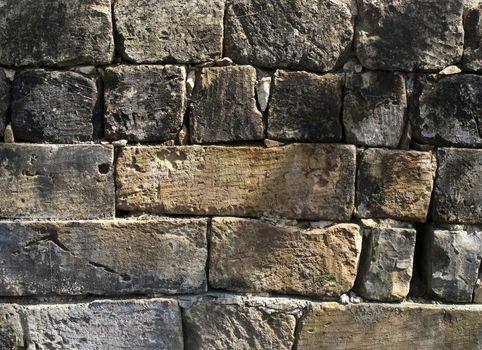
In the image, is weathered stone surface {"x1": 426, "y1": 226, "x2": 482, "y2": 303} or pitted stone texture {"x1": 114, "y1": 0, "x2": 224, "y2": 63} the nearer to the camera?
pitted stone texture {"x1": 114, "y1": 0, "x2": 224, "y2": 63}

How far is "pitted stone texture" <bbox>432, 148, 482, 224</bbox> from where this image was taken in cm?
289

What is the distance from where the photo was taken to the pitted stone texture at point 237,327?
291cm

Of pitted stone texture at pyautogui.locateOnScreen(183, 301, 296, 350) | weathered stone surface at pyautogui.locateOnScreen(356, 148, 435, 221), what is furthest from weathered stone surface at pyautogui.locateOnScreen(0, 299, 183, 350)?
weathered stone surface at pyautogui.locateOnScreen(356, 148, 435, 221)

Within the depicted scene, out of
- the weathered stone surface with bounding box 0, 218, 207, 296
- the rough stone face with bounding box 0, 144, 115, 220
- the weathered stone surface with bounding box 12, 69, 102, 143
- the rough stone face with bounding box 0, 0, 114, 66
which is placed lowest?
the weathered stone surface with bounding box 0, 218, 207, 296

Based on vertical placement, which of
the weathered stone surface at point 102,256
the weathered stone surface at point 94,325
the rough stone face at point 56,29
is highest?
the rough stone face at point 56,29

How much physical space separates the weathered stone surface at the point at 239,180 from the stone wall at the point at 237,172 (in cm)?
1

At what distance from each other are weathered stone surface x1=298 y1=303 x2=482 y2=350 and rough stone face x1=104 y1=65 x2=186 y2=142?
1.30 metres

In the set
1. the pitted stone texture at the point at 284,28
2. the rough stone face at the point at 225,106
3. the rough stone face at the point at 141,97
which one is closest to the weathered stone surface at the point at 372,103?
the pitted stone texture at the point at 284,28

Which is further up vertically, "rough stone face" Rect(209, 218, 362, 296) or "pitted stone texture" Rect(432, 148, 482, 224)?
"pitted stone texture" Rect(432, 148, 482, 224)

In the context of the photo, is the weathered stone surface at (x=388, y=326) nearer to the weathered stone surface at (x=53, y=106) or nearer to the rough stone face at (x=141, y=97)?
the rough stone face at (x=141, y=97)

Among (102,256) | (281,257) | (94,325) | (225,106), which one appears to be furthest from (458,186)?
(94,325)

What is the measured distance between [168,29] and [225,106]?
0.49 m

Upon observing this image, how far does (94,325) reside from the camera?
9.52 feet

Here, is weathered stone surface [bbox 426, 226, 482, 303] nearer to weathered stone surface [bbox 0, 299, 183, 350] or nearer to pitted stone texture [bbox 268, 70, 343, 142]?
pitted stone texture [bbox 268, 70, 343, 142]
